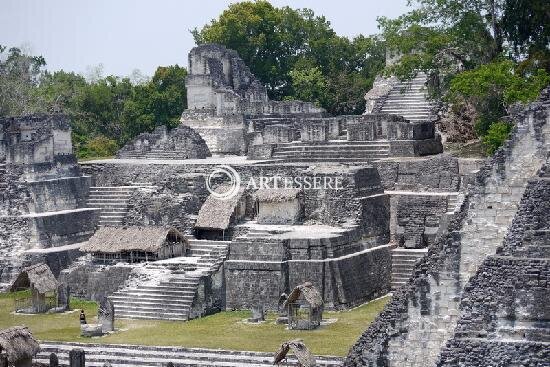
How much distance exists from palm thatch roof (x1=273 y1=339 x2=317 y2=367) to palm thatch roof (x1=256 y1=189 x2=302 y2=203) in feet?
31.7

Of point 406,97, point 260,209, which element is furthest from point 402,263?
point 406,97

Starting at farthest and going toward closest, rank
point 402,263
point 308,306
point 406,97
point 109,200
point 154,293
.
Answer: point 406,97, point 109,200, point 402,263, point 154,293, point 308,306

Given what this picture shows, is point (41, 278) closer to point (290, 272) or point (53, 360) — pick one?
point (290, 272)

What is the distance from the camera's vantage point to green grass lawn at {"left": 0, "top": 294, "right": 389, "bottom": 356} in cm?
2741

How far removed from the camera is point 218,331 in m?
29.3

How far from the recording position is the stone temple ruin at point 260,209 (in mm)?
31109

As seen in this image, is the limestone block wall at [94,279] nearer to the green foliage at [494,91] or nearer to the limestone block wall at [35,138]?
the limestone block wall at [35,138]

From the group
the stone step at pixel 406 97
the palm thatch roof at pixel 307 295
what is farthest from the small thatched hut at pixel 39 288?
the stone step at pixel 406 97

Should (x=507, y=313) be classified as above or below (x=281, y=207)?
below

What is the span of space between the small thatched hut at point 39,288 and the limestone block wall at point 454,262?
41.6 feet

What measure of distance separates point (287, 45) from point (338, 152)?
2501 cm

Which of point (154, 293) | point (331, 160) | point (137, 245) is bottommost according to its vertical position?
point (154, 293)

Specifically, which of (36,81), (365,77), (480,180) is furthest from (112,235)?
(36,81)

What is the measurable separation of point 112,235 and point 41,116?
623cm
